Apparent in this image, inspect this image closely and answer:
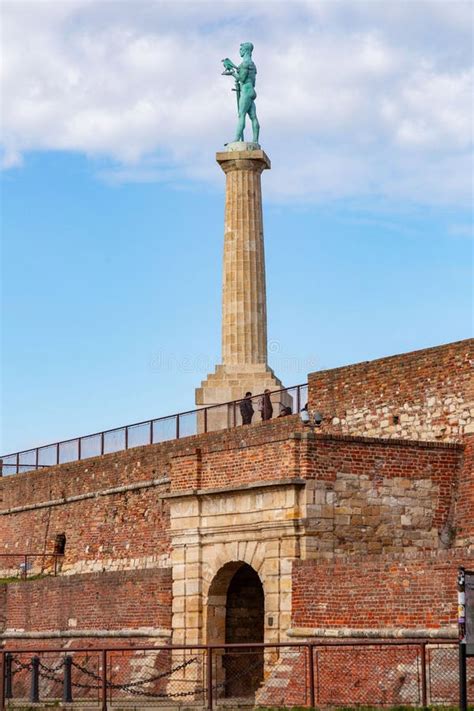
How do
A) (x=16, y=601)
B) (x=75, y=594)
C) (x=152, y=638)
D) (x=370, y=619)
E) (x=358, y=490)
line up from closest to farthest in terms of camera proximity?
1. (x=370, y=619)
2. (x=358, y=490)
3. (x=152, y=638)
4. (x=75, y=594)
5. (x=16, y=601)

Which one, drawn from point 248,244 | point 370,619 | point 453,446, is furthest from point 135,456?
point 370,619

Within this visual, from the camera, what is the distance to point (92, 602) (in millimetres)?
33438

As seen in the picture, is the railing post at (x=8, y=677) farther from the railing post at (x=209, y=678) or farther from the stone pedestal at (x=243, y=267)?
the stone pedestal at (x=243, y=267)

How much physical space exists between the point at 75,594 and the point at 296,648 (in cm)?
1004

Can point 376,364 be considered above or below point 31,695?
above

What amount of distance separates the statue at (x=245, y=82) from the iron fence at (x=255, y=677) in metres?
21.8

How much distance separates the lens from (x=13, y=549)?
45688 mm

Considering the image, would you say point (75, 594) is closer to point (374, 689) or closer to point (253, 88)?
point (374, 689)

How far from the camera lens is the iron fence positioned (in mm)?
22453

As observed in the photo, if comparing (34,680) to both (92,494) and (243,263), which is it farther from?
(243,263)

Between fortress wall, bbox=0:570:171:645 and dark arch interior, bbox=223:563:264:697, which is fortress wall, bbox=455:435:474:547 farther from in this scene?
fortress wall, bbox=0:570:171:645

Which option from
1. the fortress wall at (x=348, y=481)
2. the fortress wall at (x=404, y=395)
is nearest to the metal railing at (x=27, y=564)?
the fortress wall at (x=404, y=395)

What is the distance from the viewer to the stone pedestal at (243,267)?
4650 cm

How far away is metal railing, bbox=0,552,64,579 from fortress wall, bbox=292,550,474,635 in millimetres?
16908
